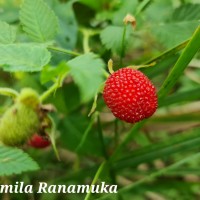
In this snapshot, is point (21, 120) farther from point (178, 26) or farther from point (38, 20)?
point (178, 26)

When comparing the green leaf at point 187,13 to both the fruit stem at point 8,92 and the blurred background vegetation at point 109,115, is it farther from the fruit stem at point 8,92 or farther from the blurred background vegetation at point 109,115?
the fruit stem at point 8,92

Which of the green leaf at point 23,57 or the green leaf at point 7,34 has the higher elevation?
the green leaf at point 7,34

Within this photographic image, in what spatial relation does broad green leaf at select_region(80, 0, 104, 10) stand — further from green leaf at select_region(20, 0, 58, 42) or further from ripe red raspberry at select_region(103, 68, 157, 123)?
ripe red raspberry at select_region(103, 68, 157, 123)

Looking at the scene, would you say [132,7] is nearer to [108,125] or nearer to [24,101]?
[24,101]

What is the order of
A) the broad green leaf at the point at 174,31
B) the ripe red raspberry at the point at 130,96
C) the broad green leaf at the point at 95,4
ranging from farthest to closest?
the broad green leaf at the point at 95,4 → the broad green leaf at the point at 174,31 → the ripe red raspberry at the point at 130,96

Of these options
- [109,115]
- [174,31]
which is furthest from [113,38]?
[109,115]

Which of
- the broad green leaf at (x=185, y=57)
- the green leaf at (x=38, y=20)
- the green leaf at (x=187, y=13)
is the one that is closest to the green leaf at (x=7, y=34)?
the green leaf at (x=38, y=20)
